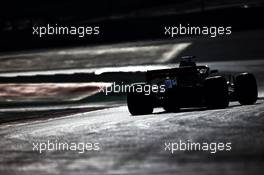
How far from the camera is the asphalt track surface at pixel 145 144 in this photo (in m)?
8.15

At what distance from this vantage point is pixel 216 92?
47.8 ft

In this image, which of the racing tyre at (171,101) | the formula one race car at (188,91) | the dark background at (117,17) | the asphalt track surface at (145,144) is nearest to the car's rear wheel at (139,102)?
the formula one race car at (188,91)

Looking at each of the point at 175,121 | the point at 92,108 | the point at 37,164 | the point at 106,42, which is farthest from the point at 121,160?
the point at 106,42

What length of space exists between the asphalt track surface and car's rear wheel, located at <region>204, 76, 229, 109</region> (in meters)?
0.22

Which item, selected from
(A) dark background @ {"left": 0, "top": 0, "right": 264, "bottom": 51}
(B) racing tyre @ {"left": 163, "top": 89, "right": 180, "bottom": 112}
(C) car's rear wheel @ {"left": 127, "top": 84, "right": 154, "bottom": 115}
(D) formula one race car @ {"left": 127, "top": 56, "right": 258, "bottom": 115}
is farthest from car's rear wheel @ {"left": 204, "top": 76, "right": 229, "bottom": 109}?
(A) dark background @ {"left": 0, "top": 0, "right": 264, "bottom": 51}

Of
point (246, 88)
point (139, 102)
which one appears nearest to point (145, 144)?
point (139, 102)

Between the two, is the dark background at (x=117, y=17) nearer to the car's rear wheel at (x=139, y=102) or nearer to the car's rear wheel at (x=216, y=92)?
the car's rear wheel at (x=139, y=102)

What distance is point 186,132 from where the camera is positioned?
36.9ft

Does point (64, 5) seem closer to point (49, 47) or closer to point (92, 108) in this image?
point (49, 47)

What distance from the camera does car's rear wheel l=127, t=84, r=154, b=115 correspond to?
51.4ft

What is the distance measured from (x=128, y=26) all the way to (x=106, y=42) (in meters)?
1.52

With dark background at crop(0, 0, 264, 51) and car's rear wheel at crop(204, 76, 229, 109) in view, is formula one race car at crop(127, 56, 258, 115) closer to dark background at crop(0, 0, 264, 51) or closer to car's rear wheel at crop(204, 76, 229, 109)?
car's rear wheel at crop(204, 76, 229, 109)

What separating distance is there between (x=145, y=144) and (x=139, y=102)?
226 inches

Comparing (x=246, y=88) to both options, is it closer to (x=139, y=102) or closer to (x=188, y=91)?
(x=188, y=91)
